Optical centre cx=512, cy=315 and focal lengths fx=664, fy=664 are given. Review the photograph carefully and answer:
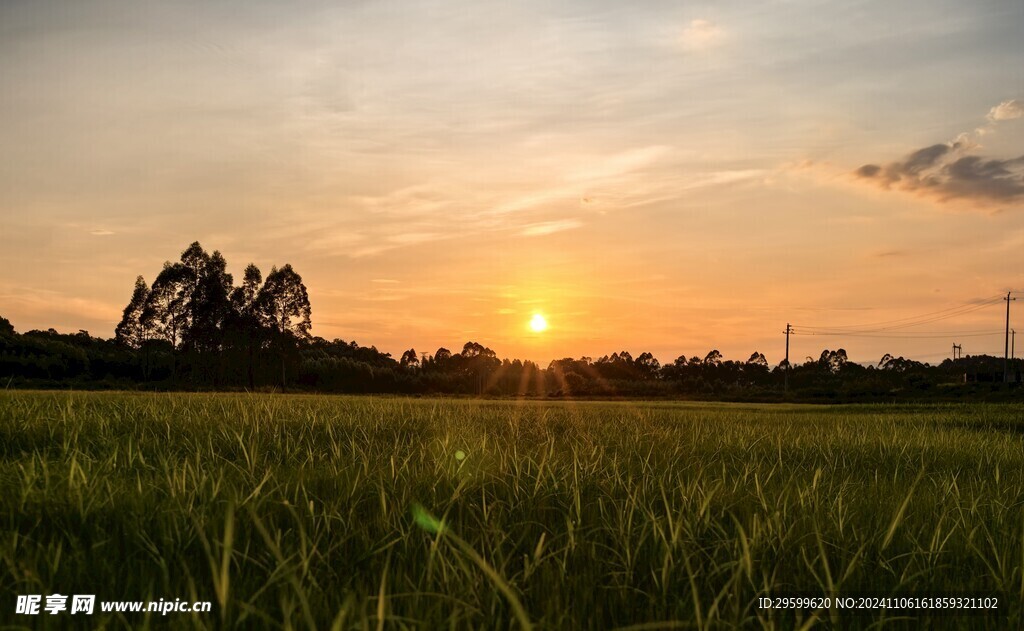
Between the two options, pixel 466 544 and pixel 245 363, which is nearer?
pixel 466 544

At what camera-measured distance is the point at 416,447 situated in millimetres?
4816

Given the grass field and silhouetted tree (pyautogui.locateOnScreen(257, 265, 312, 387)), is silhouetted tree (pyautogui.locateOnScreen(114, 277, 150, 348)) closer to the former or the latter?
silhouetted tree (pyautogui.locateOnScreen(257, 265, 312, 387))

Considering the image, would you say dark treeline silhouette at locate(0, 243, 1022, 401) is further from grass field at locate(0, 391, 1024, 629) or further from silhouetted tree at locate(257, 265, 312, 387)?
grass field at locate(0, 391, 1024, 629)

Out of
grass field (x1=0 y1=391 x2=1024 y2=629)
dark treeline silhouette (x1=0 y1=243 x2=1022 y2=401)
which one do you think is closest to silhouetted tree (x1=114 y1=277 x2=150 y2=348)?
dark treeline silhouette (x1=0 y1=243 x2=1022 y2=401)

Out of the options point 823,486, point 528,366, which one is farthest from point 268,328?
point 823,486

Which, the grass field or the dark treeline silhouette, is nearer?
the grass field

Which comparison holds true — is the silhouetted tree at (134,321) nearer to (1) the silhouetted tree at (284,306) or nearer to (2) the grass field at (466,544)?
(1) the silhouetted tree at (284,306)

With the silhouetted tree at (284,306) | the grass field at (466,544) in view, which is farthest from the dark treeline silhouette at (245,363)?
the grass field at (466,544)

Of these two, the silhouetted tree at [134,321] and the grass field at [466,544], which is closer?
the grass field at [466,544]

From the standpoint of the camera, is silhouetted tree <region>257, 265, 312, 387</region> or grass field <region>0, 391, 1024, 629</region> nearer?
grass field <region>0, 391, 1024, 629</region>

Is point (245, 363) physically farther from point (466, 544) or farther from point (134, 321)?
point (466, 544)

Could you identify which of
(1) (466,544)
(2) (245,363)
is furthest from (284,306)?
(1) (466,544)

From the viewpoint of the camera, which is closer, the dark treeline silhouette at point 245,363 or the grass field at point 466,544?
the grass field at point 466,544

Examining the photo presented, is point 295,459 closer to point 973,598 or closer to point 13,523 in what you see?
point 13,523
